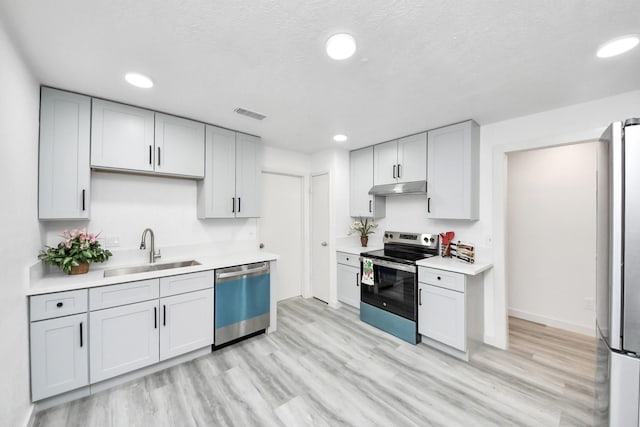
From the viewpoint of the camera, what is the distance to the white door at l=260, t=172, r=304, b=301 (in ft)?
12.4

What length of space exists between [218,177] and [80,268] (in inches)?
57.0

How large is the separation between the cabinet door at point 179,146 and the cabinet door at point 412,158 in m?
2.42

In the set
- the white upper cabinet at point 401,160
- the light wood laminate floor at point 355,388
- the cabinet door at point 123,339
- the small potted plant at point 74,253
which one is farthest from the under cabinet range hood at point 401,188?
the small potted plant at point 74,253

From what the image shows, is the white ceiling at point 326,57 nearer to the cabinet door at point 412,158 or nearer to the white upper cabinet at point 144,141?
the white upper cabinet at point 144,141

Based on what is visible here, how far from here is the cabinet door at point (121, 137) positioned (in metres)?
2.15

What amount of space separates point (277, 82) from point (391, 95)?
960 millimetres

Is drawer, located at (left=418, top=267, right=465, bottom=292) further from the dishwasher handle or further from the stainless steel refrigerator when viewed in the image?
the dishwasher handle

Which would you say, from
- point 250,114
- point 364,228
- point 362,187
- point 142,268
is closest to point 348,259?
point 364,228

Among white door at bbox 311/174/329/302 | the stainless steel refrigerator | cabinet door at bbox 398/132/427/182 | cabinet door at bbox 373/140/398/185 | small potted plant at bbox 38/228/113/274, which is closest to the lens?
the stainless steel refrigerator

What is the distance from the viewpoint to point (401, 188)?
3145mm

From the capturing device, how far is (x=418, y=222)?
338 cm

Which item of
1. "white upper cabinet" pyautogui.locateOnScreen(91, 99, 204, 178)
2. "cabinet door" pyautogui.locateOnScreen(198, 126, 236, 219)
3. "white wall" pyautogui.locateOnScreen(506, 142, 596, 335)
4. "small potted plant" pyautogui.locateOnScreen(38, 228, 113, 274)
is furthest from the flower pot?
"white wall" pyautogui.locateOnScreen(506, 142, 596, 335)

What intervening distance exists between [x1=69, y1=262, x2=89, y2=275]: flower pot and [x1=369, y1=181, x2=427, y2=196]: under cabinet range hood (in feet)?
10.3

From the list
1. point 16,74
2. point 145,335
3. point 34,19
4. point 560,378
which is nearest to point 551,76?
point 560,378
